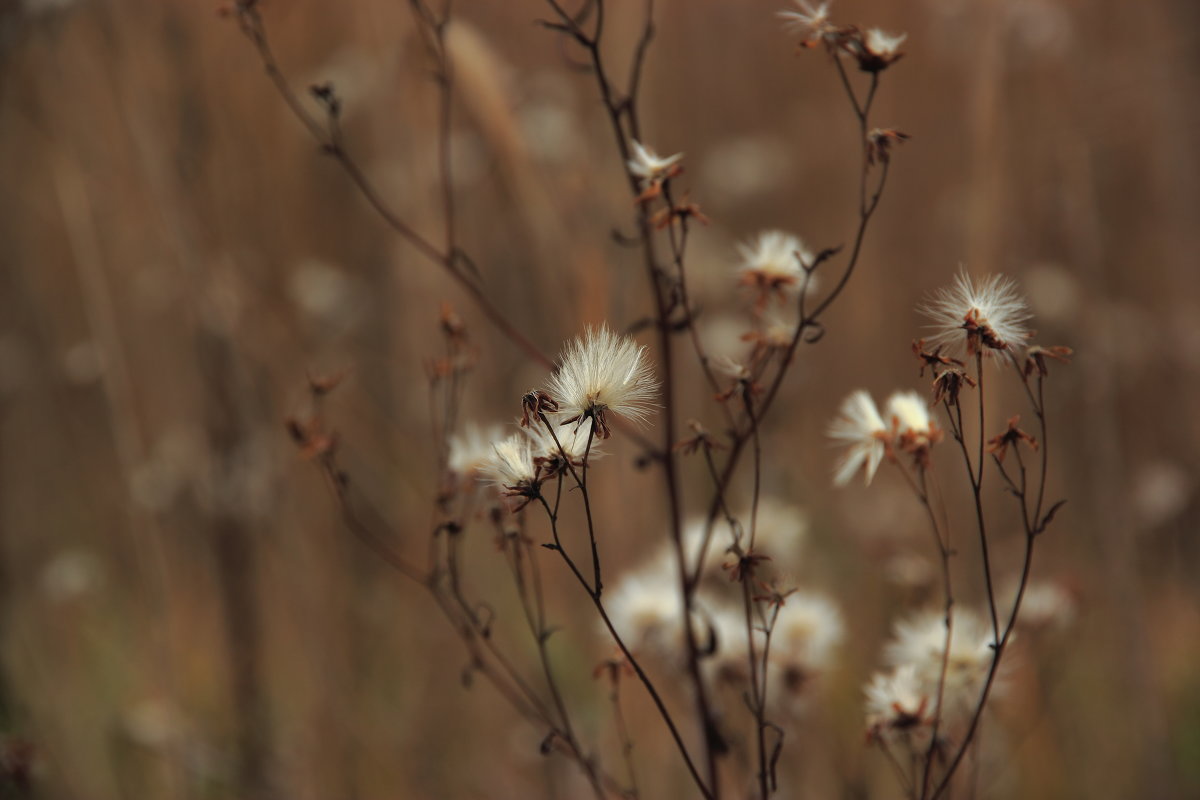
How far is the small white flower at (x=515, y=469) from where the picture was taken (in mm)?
597

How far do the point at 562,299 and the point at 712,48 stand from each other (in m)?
2.38

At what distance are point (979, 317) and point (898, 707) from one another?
31 centimetres

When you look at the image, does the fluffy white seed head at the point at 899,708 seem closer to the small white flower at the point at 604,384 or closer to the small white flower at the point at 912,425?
the small white flower at the point at 912,425

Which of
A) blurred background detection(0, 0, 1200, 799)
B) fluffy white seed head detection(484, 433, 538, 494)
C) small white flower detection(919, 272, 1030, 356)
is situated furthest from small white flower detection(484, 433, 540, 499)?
blurred background detection(0, 0, 1200, 799)

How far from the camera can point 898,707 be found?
2.41 ft

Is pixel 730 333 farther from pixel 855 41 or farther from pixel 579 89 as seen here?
pixel 855 41

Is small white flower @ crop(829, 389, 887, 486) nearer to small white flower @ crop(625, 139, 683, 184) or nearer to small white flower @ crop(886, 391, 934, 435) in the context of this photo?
small white flower @ crop(886, 391, 934, 435)

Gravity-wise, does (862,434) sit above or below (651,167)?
below

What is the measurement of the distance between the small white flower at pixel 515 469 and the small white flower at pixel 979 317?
276 mm

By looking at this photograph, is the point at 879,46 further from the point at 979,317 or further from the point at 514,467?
the point at 514,467

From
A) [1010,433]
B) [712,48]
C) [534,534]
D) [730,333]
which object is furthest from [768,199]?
[1010,433]

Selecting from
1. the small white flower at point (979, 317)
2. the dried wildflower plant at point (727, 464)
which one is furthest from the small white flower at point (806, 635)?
the small white flower at point (979, 317)

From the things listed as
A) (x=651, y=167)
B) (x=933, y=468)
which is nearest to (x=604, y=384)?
(x=651, y=167)

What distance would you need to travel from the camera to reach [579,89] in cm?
233
